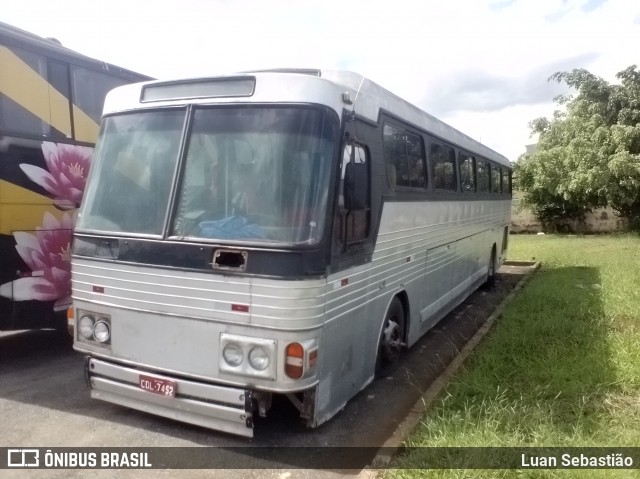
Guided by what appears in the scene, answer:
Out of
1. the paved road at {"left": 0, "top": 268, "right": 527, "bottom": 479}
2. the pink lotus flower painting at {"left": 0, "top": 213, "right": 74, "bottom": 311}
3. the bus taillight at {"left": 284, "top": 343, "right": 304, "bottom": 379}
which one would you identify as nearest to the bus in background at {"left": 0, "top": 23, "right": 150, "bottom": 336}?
the pink lotus flower painting at {"left": 0, "top": 213, "right": 74, "bottom": 311}

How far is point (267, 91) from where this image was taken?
3896 millimetres

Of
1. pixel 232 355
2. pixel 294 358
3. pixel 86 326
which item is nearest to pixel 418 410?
pixel 294 358

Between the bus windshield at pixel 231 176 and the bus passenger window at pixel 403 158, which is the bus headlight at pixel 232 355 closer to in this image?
the bus windshield at pixel 231 176

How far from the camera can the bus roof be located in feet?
12.7

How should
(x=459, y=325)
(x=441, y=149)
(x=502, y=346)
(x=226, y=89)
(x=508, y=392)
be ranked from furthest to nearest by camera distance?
1. (x=459, y=325)
2. (x=441, y=149)
3. (x=502, y=346)
4. (x=508, y=392)
5. (x=226, y=89)

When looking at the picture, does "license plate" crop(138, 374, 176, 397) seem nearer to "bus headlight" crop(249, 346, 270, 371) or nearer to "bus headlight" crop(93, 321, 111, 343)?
"bus headlight" crop(93, 321, 111, 343)

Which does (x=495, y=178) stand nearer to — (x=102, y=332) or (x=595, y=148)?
(x=102, y=332)

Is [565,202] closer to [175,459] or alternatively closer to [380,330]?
[380,330]

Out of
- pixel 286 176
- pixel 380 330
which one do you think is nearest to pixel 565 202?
pixel 380 330

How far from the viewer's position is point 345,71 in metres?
4.61

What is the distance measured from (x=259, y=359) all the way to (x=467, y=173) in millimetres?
6096

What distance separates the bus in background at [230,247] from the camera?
3717 millimetres

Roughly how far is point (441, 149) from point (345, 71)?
2955 mm

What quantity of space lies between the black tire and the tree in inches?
675
